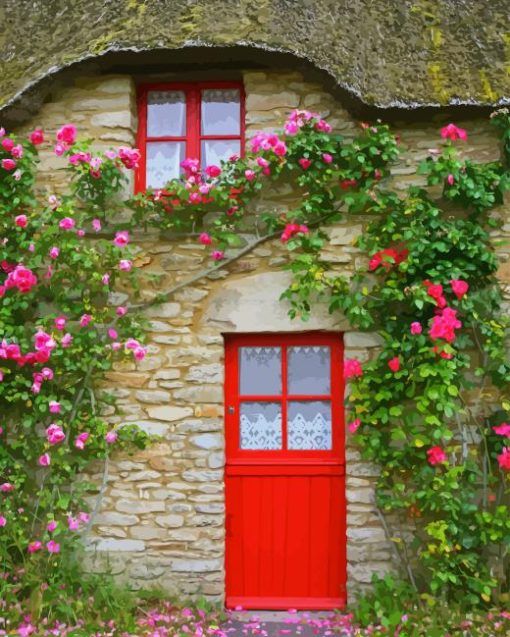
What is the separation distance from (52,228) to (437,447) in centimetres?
279

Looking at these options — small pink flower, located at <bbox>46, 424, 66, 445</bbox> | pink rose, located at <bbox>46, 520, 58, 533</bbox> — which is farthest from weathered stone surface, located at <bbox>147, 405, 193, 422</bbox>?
pink rose, located at <bbox>46, 520, 58, 533</bbox>

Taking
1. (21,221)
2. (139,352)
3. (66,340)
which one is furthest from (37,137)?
(139,352)

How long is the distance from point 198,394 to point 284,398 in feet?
1.93

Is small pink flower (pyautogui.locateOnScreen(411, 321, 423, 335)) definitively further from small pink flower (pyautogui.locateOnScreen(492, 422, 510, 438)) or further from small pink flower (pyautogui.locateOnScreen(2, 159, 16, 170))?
small pink flower (pyautogui.locateOnScreen(2, 159, 16, 170))

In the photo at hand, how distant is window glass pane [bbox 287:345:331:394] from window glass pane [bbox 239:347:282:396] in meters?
0.09

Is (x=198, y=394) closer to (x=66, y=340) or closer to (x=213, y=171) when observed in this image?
(x=66, y=340)

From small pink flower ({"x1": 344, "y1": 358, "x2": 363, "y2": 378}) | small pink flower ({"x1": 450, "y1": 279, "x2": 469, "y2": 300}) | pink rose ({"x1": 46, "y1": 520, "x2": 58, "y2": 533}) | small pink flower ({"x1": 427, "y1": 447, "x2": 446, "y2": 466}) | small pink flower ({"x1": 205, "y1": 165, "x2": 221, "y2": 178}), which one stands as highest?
small pink flower ({"x1": 205, "y1": 165, "x2": 221, "y2": 178})

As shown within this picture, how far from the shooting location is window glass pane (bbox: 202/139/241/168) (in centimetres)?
474

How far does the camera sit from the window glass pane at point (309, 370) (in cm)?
452

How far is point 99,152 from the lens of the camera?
4504 mm

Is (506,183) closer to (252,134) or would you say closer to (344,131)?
(344,131)

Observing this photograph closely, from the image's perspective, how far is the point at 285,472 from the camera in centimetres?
443

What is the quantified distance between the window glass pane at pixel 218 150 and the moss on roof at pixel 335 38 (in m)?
0.68

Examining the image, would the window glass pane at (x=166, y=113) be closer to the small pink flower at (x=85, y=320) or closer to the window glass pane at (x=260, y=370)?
the small pink flower at (x=85, y=320)
